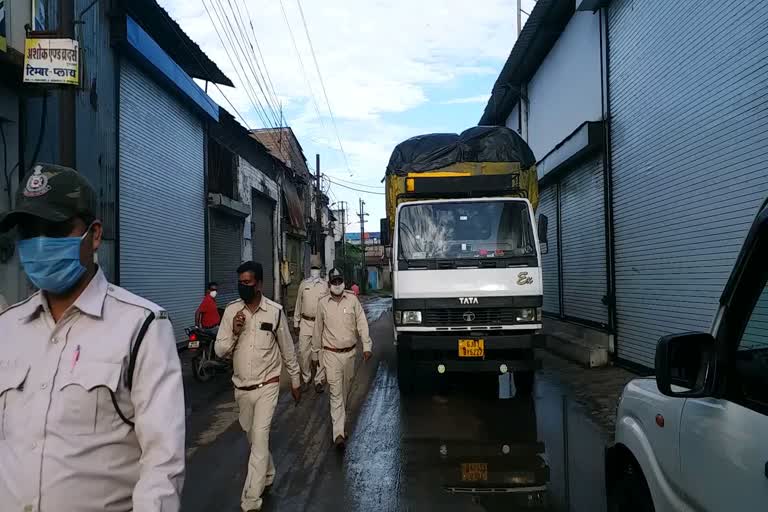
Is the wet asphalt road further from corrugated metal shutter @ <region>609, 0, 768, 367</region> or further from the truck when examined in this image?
corrugated metal shutter @ <region>609, 0, 768, 367</region>

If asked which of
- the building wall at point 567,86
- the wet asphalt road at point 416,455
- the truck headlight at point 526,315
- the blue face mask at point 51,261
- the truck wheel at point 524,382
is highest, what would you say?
the building wall at point 567,86

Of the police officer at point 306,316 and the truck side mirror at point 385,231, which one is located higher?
the truck side mirror at point 385,231

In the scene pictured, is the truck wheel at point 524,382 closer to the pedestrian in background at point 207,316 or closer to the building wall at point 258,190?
the pedestrian in background at point 207,316

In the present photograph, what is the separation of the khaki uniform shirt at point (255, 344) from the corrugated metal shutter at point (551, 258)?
38.8ft

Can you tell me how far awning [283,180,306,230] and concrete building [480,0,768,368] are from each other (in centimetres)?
1284

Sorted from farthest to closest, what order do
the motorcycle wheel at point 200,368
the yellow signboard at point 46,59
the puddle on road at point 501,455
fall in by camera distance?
1. the motorcycle wheel at point 200,368
2. the yellow signboard at point 46,59
3. the puddle on road at point 501,455

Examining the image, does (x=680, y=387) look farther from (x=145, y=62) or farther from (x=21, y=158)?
(x=145, y=62)

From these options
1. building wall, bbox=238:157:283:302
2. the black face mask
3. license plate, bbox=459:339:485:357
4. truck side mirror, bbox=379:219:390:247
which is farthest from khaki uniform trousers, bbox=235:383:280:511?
building wall, bbox=238:157:283:302

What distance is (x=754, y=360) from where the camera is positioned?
2082mm

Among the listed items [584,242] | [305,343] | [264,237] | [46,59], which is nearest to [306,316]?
[305,343]

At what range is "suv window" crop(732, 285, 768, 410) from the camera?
6.35 ft

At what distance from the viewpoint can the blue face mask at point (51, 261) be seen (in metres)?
1.75

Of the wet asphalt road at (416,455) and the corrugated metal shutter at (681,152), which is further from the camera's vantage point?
the corrugated metal shutter at (681,152)

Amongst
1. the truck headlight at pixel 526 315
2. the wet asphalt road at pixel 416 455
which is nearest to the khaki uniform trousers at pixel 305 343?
the wet asphalt road at pixel 416 455
